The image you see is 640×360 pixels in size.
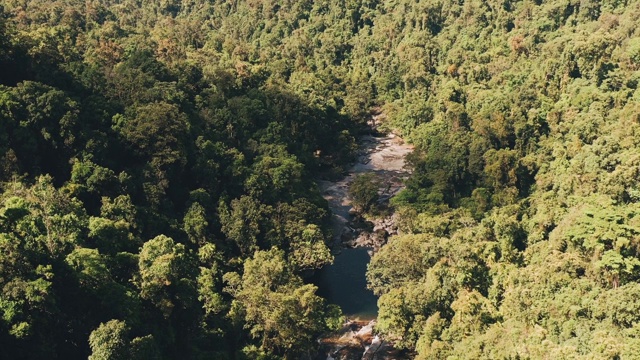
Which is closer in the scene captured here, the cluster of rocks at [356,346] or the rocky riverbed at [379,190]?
the cluster of rocks at [356,346]

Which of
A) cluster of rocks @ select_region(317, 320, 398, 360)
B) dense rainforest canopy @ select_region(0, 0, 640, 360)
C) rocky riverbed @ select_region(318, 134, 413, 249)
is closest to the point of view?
dense rainforest canopy @ select_region(0, 0, 640, 360)

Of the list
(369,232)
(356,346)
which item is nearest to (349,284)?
(369,232)

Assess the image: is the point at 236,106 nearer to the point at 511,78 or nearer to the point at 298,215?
the point at 298,215

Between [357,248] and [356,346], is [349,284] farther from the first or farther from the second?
[356,346]

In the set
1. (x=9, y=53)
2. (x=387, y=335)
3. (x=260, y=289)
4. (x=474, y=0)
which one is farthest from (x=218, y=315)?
(x=474, y=0)

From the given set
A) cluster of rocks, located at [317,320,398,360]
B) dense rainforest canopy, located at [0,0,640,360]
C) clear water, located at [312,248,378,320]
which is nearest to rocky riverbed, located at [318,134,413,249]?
clear water, located at [312,248,378,320]

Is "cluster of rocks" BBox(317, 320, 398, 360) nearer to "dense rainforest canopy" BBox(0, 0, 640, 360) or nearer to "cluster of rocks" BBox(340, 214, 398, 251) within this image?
"dense rainforest canopy" BBox(0, 0, 640, 360)

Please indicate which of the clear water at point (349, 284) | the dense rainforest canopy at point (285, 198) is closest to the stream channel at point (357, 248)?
the clear water at point (349, 284)

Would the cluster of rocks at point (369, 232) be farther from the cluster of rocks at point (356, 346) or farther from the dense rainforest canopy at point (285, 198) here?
the cluster of rocks at point (356, 346)
